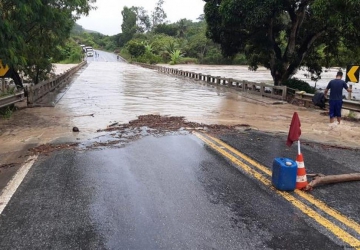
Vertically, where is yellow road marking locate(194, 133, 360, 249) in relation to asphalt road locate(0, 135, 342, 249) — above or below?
above

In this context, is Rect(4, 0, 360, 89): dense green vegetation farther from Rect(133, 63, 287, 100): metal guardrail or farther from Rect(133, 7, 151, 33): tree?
Rect(133, 7, 151, 33): tree

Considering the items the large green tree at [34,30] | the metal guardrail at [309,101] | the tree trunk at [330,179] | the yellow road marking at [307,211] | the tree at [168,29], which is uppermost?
the tree at [168,29]

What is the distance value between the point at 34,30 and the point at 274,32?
13958 mm

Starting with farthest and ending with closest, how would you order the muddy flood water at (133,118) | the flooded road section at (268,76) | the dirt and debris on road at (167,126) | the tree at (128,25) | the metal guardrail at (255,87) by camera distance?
the tree at (128,25) < the flooded road section at (268,76) < the metal guardrail at (255,87) < the dirt and debris on road at (167,126) < the muddy flood water at (133,118)

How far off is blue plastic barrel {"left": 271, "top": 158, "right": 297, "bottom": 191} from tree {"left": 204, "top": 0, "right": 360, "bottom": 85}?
12.9 meters

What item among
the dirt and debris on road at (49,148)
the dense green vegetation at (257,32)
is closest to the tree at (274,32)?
the dense green vegetation at (257,32)

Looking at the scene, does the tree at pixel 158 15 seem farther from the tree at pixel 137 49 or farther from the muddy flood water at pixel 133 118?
the muddy flood water at pixel 133 118

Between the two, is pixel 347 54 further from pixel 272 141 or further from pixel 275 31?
pixel 272 141

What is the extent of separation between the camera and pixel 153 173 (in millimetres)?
6219

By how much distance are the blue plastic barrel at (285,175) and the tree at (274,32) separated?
12899 mm

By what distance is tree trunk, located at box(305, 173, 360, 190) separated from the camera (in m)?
5.53

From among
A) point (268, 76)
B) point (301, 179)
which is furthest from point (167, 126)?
point (268, 76)

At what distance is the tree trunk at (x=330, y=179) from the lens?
553 centimetres

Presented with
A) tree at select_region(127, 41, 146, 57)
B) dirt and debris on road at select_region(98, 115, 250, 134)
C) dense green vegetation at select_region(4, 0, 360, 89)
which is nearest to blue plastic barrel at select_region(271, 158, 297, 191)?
dirt and debris on road at select_region(98, 115, 250, 134)
